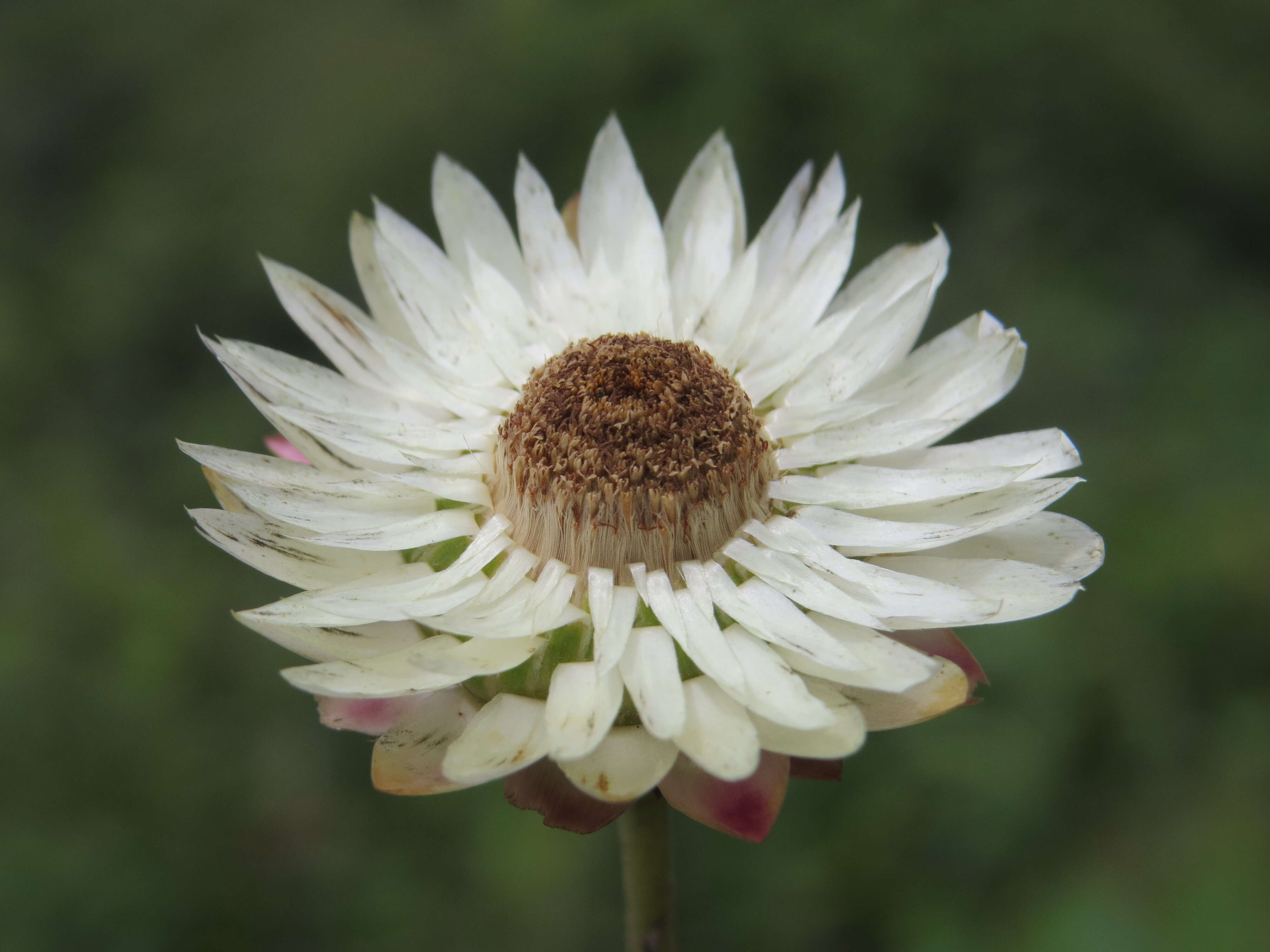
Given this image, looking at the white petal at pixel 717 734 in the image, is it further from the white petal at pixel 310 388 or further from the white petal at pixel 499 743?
the white petal at pixel 310 388

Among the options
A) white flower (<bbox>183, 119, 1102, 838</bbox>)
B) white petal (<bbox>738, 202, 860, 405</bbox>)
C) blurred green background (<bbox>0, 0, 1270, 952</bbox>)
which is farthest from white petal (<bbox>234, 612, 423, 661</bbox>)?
blurred green background (<bbox>0, 0, 1270, 952</bbox>)

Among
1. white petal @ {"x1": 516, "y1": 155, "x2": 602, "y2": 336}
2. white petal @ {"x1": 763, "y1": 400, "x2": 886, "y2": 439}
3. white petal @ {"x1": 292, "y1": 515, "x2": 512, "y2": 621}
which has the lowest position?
white petal @ {"x1": 292, "y1": 515, "x2": 512, "y2": 621}

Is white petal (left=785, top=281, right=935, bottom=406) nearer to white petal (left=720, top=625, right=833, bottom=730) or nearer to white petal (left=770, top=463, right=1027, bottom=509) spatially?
white petal (left=770, top=463, right=1027, bottom=509)

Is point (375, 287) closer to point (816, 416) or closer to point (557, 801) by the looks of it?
point (816, 416)

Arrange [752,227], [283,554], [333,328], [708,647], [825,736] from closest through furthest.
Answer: [825,736]
[708,647]
[283,554]
[333,328]
[752,227]

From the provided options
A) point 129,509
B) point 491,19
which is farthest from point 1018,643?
point 491,19

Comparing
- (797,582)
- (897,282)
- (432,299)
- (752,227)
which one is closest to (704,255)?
(897,282)
